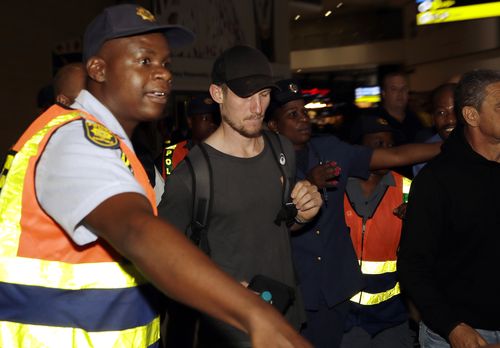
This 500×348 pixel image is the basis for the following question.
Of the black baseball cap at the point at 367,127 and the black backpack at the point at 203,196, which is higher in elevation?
the black baseball cap at the point at 367,127

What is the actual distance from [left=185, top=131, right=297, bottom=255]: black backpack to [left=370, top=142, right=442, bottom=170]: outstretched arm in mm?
1078

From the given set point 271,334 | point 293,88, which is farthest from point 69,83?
point 271,334

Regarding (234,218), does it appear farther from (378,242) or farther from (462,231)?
(378,242)

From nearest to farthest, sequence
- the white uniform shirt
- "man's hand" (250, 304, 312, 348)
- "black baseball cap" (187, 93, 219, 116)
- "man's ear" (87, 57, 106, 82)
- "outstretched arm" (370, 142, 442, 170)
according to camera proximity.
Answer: "man's hand" (250, 304, 312, 348), the white uniform shirt, "man's ear" (87, 57, 106, 82), "outstretched arm" (370, 142, 442, 170), "black baseball cap" (187, 93, 219, 116)

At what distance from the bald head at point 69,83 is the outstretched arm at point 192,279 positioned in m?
3.40

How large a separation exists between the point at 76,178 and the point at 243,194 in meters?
1.78

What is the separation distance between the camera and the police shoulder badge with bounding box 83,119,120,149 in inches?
69.5

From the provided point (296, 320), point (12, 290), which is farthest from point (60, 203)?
point (296, 320)

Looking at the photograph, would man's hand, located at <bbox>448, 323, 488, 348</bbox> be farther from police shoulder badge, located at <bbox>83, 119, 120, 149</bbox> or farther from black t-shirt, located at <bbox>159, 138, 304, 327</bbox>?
police shoulder badge, located at <bbox>83, 119, 120, 149</bbox>

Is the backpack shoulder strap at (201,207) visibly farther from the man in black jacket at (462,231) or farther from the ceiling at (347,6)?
the ceiling at (347,6)

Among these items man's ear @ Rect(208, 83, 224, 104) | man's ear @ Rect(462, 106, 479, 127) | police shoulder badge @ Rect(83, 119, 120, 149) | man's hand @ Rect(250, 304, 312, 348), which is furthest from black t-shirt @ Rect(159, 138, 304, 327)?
man's hand @ Rect(250, 304, 312, 348)

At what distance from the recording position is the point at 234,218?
3346mm

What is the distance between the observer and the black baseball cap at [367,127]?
16.5 ft

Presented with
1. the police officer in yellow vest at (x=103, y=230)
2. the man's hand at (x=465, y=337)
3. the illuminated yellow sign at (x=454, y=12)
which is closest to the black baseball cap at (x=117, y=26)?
the police officer in yellow vest at (x=103, y=230)
